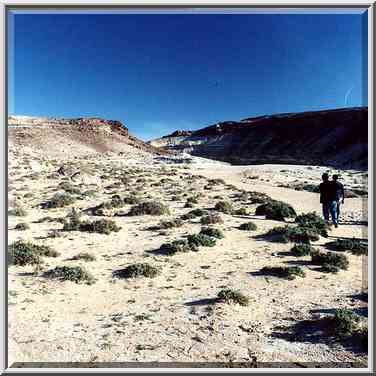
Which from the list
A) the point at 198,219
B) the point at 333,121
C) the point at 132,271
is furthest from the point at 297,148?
the point at 132,271

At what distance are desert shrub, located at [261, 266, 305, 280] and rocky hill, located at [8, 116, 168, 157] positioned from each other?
6323 centimetres

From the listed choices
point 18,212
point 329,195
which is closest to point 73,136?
point 18,212

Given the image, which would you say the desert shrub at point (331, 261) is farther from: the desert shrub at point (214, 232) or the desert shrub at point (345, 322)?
the desert shrub at point (214, 232)

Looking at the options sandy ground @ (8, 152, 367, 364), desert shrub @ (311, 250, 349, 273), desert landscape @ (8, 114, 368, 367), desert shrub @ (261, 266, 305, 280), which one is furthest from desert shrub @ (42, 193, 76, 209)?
desert shrub @ (311, 250, 349, 273)

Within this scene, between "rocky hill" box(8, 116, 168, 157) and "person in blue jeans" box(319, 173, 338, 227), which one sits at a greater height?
"rocky hill" box(8, 116, 168, 157)

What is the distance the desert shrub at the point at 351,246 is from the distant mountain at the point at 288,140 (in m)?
50.2

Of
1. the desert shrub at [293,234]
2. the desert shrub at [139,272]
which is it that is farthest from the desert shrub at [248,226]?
the desert shrub at [139,272]

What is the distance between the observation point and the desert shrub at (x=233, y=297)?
710cm

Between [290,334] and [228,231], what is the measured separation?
22.7ft

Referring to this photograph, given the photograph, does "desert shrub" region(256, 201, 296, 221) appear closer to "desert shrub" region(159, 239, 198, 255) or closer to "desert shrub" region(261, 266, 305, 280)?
"desert shrub" region(159, 239, 198, 255)

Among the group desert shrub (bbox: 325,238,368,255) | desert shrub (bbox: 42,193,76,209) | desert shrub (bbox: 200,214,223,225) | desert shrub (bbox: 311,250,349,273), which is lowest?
desert shrub (bbox: 311,250,349,273)

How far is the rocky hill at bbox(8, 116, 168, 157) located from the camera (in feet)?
235

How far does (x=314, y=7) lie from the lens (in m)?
4.37

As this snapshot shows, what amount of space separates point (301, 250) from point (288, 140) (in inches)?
3705
